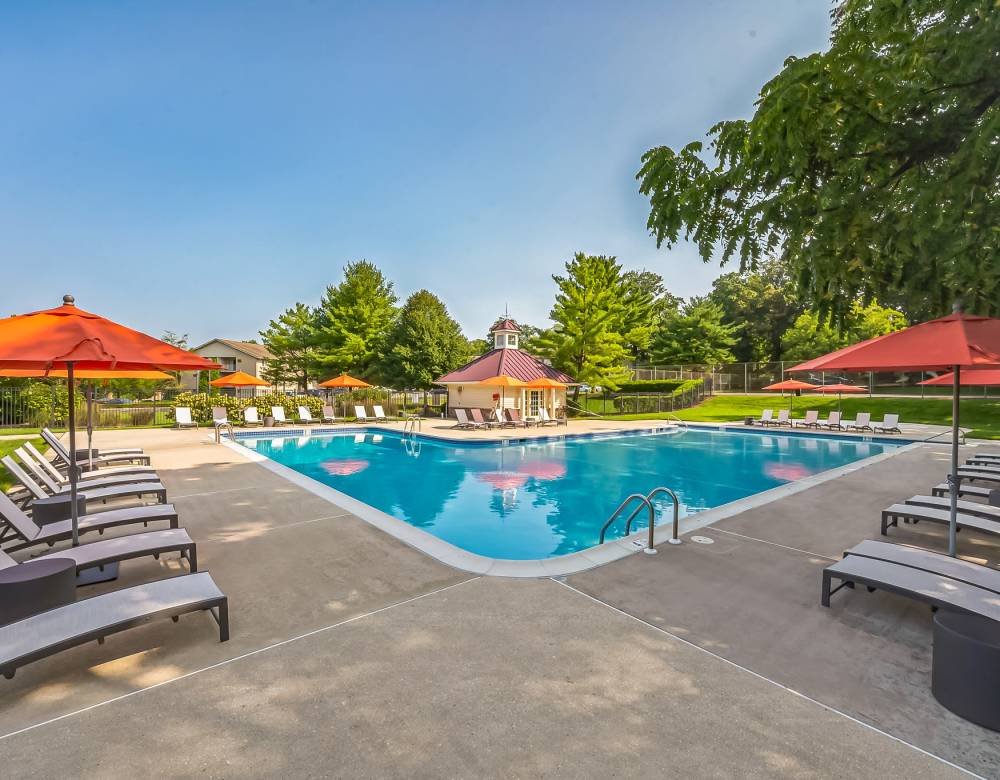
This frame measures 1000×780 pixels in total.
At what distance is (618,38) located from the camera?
388 inches

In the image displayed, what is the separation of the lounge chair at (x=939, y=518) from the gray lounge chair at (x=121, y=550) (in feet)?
24.7

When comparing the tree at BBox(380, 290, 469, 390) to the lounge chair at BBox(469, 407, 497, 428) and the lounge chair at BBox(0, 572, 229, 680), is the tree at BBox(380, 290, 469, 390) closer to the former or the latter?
the lounge chair at BBox(469, 407, 497, 428)

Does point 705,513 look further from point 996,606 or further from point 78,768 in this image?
point 78,768

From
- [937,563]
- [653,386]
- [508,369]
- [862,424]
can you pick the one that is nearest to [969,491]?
[937,563]

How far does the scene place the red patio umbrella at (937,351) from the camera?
3.35 meters

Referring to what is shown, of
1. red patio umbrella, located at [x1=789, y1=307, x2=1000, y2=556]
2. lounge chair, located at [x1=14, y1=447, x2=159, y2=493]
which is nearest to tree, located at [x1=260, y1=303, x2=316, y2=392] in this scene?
lounge chair, located at [x1=14, y1=447, x2=159, y2=493]

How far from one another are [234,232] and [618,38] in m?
19.2

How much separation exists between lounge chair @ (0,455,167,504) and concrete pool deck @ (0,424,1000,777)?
194 cm

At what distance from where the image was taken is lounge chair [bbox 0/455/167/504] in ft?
19.8

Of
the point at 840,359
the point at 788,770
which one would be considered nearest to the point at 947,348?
the point at 840,359

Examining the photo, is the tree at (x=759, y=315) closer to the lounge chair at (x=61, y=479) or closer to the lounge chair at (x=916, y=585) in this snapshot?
the lounge chair at (x=916, y=585)

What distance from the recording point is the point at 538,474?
12.6 metres

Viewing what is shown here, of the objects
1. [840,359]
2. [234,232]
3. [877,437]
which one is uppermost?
[234,232]

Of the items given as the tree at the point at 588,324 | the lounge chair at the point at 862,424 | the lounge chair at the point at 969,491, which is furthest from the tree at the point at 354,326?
the lounge chair at the point at 969,491
